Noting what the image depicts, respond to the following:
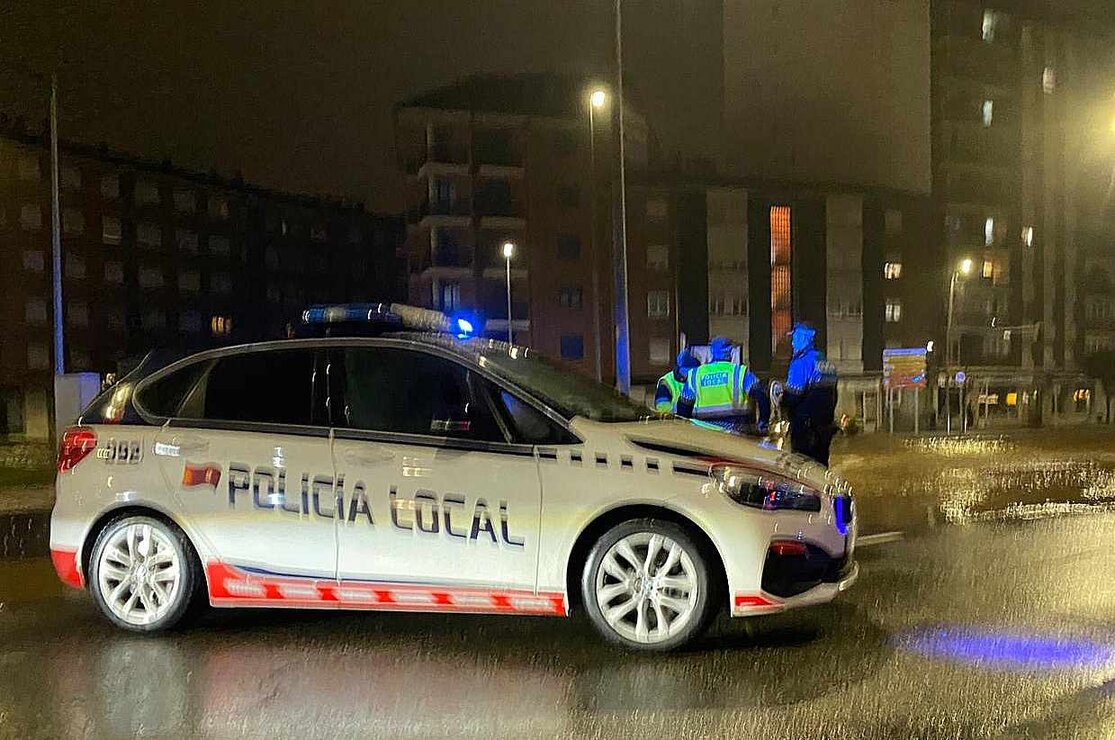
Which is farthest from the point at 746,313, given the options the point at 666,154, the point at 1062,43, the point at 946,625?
the point at 946,625

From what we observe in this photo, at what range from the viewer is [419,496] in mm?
4934

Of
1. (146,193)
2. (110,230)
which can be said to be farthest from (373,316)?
(146,193)

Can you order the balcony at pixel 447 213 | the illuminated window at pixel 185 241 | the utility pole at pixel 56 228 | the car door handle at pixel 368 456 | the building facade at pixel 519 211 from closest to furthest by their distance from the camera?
the car door handle at pixel 368 456 → the utility pole at pixel 56 228 → the building facade at pixel 519 211 → the balcony at pixel 447 213 → the illuminated window at pixel 185 241

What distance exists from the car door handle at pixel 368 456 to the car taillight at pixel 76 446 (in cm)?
162

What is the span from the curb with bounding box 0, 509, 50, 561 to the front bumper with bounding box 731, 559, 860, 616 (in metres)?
6.41

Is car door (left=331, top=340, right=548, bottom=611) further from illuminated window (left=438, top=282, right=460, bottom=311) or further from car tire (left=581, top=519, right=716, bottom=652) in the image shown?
illuminated window (left=438, top=282, right=460, bottom=311)

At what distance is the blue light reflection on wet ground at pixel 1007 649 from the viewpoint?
4.61 m

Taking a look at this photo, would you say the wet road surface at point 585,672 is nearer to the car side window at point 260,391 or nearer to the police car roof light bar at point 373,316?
the car side window at point 260,391

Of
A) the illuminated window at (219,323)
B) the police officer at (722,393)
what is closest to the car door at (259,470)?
the police officer at (722,393)

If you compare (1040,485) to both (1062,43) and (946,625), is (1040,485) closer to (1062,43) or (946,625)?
(946,625)

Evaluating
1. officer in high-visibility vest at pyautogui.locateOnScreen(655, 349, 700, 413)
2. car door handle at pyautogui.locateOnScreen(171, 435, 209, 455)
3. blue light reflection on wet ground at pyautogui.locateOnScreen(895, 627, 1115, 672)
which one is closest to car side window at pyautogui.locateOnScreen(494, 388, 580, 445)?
car door handle at pyautogui.locateOnScreen(171, 435, 209, 455)

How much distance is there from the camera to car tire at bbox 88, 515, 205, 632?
209 inches

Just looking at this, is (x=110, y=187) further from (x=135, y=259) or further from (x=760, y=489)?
(x=760, y=489)

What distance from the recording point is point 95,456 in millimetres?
5445
